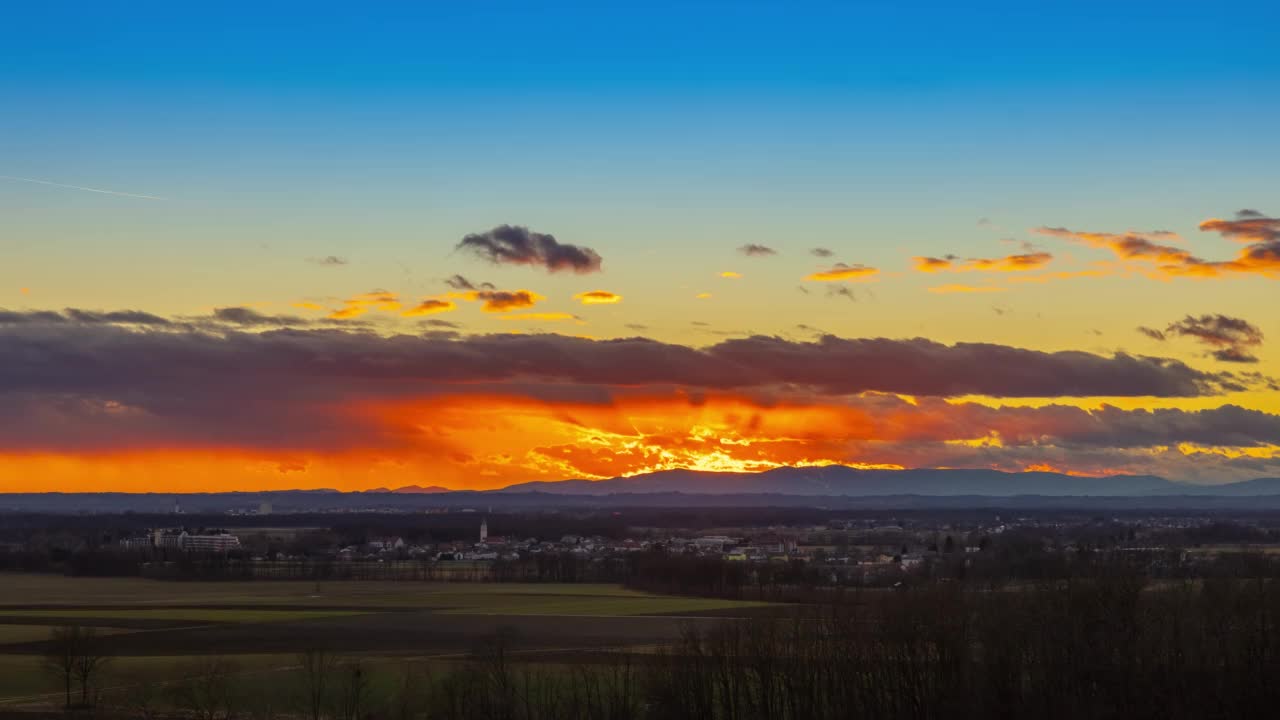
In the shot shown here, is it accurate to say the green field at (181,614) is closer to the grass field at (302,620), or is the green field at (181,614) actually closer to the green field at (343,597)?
the grass field at (302,620)

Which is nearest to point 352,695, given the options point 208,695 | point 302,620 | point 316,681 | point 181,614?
point 316,681

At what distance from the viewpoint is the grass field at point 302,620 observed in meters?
81.7

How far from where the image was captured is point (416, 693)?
67.3 m

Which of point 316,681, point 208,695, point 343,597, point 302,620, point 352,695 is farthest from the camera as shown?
point 343,597

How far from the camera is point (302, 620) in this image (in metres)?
108

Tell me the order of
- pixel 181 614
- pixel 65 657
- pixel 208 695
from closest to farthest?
pixel 208 695 < pixel 65 657 < pixel 181 614

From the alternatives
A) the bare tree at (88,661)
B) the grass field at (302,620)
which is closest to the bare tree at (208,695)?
the grass field at (302,620)

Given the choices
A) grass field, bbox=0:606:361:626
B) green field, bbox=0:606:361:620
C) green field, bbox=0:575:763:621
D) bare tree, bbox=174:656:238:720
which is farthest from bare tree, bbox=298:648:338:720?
green field, bbox=0:575:763:621

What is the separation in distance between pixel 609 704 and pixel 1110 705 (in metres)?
20.7

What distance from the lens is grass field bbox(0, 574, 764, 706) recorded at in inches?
3216

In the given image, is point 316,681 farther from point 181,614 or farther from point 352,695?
point 181,614

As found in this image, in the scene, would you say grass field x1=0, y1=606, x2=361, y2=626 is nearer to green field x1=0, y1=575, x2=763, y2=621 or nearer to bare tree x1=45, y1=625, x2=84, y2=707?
green field x1=0, y1=575, x2=763, y2=621

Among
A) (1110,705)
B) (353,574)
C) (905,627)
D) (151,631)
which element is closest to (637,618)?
(151,631)

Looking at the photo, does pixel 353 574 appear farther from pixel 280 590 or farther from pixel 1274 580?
pixel 1274 580
